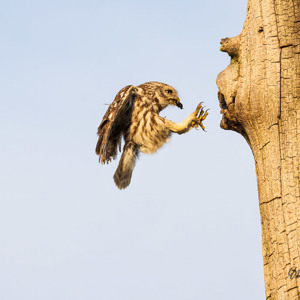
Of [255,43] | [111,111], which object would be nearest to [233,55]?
[255,43]

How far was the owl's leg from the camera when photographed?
636cm

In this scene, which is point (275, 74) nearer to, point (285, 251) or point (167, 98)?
point (285, 251)

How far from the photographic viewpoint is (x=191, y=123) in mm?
6488

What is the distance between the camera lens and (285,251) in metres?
3.76

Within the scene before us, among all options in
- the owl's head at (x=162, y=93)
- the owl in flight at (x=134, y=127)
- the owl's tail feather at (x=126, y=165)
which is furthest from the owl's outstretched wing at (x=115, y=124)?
the owl's head at (x=162, y=93)

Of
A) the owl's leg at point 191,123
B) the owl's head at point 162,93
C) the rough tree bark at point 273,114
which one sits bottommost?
the rough tree bark at point 273,114

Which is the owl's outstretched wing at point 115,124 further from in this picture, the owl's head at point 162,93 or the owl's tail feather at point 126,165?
the owl's head at point 162,93

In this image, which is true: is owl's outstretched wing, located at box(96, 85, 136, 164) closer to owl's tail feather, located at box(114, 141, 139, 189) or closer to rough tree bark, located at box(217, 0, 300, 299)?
owl's tail feather, located at box(114, 141, 139, 189)

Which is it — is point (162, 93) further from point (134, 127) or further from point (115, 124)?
point (115, 124)

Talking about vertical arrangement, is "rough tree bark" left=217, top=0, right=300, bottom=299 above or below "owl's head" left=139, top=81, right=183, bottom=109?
below

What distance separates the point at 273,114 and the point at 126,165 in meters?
3.32

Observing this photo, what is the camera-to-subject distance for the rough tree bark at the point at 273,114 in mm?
3805

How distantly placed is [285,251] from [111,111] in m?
3.58

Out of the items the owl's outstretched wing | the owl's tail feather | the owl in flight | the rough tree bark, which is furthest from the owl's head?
the rough tree bark
